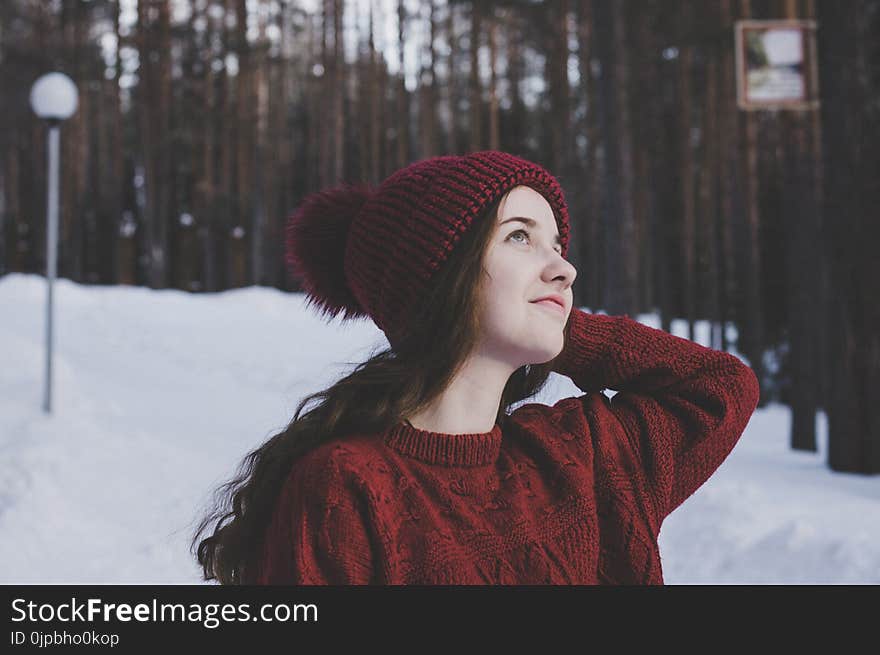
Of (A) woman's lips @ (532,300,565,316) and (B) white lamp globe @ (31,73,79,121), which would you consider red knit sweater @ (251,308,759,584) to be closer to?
(A) woman's lips @ (532,300,565,316)

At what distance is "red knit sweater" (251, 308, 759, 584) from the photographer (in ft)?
4.94

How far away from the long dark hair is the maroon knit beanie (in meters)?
0.04

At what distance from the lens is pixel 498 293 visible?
1.73m

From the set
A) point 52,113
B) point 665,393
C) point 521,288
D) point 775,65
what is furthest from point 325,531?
point 52,113

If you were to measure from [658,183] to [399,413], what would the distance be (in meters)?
16.2

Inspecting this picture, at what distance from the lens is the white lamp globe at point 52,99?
8.23 metres

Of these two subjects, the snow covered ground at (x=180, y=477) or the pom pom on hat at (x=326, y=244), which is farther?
the snow covered ground at (x=180, y=477)

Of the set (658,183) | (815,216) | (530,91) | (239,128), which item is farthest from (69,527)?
(530,91)

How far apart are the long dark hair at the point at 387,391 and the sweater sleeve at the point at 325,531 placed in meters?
0.18

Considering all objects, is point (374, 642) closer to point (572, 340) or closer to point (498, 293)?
point (498, 293)

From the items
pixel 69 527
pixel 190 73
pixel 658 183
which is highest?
pixel 190 73

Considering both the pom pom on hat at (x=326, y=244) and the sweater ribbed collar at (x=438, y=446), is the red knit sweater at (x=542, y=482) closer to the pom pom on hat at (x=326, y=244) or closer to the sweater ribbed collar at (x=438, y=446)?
the sweater ribbed collar at (x=438, y=446)

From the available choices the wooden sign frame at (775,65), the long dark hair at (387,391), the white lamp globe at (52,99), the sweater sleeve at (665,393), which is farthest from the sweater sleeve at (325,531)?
the white lamp globe at (52,99)

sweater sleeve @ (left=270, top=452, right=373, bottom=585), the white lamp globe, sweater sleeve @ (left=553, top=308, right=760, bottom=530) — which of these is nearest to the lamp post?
the white lamp globe
